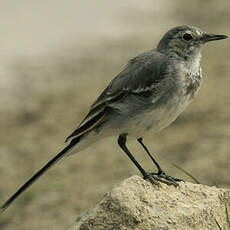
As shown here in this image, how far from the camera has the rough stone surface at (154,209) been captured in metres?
6.49

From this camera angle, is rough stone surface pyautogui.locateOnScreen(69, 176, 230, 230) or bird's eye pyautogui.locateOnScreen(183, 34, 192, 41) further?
bird's eye pyautogui.locateOnScreen(183, 34, 192, 41)

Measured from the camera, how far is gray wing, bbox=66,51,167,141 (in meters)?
7.85

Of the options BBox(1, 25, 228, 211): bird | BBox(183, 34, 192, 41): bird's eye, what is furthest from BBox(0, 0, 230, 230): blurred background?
BBox(183, 34, 192, 41): bird's eye

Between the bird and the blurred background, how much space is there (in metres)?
2.21

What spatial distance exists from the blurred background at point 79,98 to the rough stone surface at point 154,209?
117 inches

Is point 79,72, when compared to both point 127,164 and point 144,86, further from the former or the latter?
point 144,86

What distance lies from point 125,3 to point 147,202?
13.9 metres

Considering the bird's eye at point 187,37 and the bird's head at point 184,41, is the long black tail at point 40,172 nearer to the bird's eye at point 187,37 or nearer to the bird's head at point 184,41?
the bird's head at point 184,41

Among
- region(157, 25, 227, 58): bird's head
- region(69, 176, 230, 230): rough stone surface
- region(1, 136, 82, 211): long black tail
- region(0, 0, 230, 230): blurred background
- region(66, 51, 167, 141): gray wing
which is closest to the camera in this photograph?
region(69, 176, 230, 230): rough stone surface

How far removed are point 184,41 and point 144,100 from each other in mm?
891

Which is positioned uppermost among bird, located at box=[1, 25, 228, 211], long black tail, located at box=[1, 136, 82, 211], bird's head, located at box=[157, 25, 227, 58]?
→ bird's head, located at box=[157, 25, 227, 58]

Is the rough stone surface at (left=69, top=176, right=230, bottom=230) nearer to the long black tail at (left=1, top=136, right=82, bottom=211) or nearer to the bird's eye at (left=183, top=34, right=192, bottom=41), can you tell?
the long black tail at (left=1, top=136, right=82, bottom=211)

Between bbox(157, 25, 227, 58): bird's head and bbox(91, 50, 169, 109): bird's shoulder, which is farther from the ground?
bbox(157, 25, 227, 58): bird's head

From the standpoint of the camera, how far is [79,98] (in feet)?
47.0
